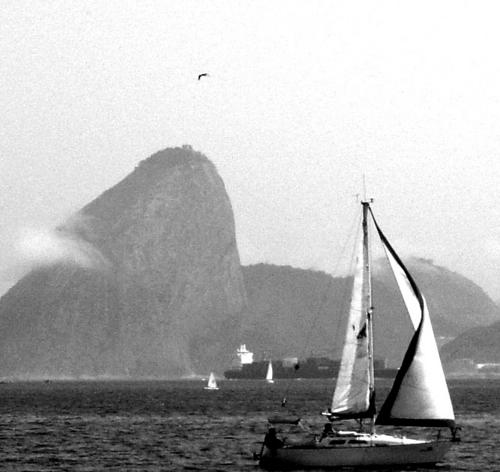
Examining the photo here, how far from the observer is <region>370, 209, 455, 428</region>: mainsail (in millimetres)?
62344

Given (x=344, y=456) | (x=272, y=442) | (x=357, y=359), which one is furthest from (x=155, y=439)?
(x=344, y=456)

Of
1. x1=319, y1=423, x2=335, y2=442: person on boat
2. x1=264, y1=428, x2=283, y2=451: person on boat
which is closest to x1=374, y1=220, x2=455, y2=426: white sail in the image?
x1=319, y1=423, x2=335, y2=442: person on boat

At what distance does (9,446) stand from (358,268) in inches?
1198

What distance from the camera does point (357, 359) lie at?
62406 millimetres

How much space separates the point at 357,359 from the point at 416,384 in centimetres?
312

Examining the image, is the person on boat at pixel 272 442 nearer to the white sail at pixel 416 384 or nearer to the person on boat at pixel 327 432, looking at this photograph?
the person on boat at pixel 327 432

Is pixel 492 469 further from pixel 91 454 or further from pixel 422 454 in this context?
pixel 91 454

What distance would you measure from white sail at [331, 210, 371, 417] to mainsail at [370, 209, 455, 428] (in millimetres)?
1307

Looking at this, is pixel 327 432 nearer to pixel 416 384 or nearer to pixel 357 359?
pixel 357 359

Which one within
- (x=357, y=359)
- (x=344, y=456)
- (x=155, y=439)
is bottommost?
(x=344, y=456)

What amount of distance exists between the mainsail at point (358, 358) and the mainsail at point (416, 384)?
1227mm

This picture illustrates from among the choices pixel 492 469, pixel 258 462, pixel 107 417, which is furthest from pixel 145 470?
pixel 107 417

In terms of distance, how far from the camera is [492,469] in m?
67.1

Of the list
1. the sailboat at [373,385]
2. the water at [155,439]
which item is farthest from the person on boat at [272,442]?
the water at [155,439]
